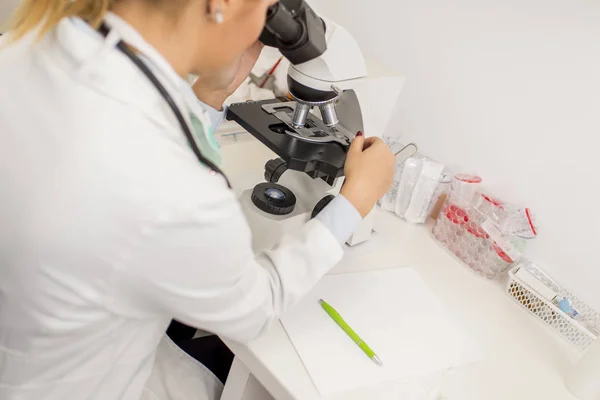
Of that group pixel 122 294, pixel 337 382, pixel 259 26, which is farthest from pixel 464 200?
pixel 122 294

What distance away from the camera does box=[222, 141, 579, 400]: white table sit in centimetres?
83

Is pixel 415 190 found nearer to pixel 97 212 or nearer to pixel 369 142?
pixel 369 142

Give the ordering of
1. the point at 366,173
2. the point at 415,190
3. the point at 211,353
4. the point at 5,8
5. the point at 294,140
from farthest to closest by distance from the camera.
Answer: the point at 5,8 < the point at 415,190 < the point at 211,353 < the point at 294,140 < the point at 366,173

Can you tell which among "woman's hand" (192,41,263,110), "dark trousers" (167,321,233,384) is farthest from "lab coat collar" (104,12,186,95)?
"dark trousers" (167,321,233,384)

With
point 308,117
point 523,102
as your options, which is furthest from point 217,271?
point 523,102

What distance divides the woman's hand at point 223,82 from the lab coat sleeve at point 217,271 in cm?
34

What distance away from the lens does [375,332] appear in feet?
2.98

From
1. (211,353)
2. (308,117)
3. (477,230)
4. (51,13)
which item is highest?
(51,13)

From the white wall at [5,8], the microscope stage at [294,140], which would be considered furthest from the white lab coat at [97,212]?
the white wall at [5,8]

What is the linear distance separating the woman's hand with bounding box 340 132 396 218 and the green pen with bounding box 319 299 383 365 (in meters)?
0.18

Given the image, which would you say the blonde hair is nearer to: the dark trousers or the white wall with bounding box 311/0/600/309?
the dark trousers

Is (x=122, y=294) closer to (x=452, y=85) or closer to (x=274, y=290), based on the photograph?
(x=274, y=290)

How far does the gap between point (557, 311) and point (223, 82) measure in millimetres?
767

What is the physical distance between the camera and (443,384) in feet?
2.83
